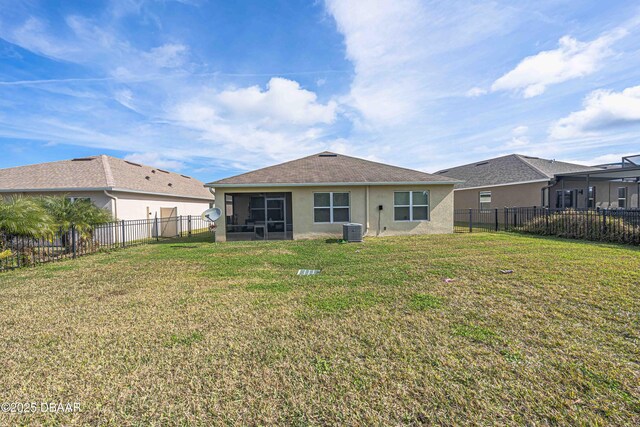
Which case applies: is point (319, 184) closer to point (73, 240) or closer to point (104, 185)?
point (73, 240)

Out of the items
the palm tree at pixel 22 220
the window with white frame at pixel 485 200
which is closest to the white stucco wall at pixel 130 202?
the palm tree at pixel 22 220

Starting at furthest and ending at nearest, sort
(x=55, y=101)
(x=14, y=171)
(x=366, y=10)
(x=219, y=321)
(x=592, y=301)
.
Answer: (x=14, y=171) → (x=55, y=101) → (x=366, y=10) → (x=592, y=301) → (x=219, y=321)

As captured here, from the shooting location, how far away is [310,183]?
42.1 ft

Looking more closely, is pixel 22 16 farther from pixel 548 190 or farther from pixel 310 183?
pixel 548 190

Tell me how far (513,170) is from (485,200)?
108 inches

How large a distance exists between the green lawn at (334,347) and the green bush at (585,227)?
4792 mm

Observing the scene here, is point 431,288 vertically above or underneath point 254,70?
underneath

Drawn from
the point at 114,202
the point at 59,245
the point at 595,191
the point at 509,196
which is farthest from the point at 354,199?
the point at 595,191

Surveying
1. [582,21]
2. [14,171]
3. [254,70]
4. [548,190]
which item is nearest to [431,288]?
[582,21]

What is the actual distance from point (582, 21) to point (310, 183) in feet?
35.1

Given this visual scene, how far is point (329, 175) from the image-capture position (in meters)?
13.9

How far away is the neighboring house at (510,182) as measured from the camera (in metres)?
17.7

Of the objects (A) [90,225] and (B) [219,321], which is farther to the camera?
(A) [90,225]

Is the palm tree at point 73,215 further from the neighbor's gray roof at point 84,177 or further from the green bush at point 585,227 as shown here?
the green bush at point 585,227
